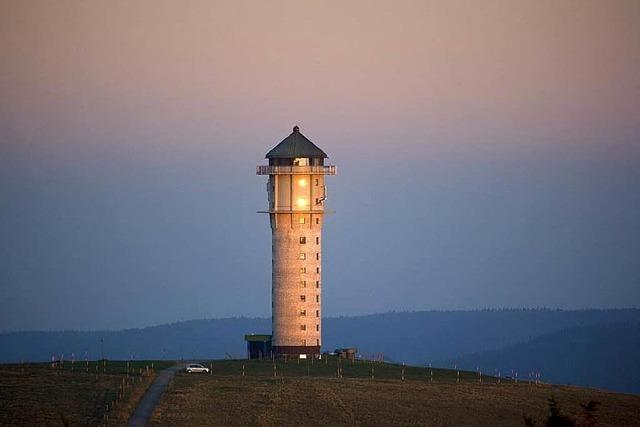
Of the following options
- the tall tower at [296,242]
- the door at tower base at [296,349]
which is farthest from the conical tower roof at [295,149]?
the door at tower base at [296,349]

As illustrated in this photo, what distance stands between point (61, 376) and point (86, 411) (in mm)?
16244

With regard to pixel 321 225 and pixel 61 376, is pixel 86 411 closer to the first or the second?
pixel 61 376

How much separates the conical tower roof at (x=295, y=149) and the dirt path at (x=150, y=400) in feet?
65.9

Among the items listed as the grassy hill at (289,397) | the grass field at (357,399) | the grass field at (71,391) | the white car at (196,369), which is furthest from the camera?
the white car at (196,369)

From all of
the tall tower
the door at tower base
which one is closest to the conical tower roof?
the tall tower

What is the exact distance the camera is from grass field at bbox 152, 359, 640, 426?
112m

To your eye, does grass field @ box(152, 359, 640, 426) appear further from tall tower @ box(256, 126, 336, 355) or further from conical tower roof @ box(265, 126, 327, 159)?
conical tower roof @ box(265, 126, 327, 159)

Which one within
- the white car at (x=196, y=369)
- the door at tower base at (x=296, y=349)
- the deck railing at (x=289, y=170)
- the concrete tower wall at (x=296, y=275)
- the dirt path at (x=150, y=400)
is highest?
the deck railing at (x=289, y=170)

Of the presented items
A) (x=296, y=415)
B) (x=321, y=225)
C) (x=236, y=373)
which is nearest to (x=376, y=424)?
(x=296, y=415)

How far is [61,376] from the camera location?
418ft

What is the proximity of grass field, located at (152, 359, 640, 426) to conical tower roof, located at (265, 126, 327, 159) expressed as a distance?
15.8 meters

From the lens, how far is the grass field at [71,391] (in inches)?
4291

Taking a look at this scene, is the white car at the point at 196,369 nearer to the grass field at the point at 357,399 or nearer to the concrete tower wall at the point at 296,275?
the grass field at the point at 357,399

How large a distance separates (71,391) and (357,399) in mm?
16887
